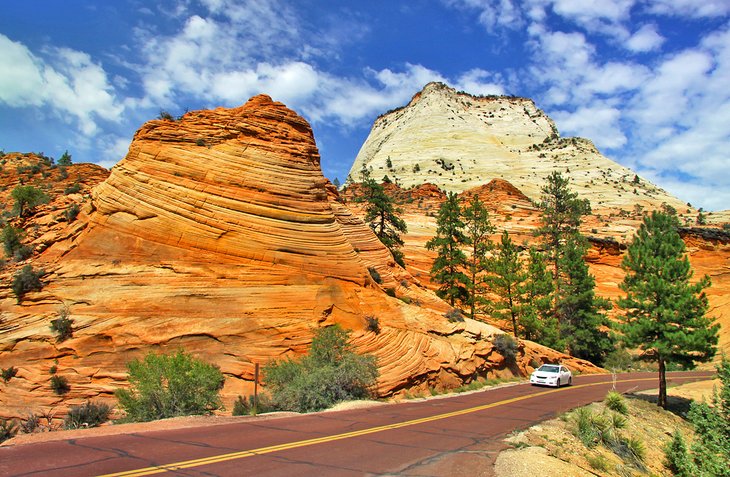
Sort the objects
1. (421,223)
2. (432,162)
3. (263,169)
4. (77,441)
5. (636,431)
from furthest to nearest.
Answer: (432,162) < (421,223) < (263,169) < (636,431) < (77,441)

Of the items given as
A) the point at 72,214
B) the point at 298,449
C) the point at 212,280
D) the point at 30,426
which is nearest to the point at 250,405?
the point at 30,426

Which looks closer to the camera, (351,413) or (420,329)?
(351,413)

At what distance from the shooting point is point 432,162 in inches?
4609

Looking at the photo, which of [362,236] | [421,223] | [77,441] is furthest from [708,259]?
[77,441]

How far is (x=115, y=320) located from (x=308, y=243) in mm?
8483

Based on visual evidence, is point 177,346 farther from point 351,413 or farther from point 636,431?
point 636,431

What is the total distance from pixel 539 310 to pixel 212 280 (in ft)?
89.2

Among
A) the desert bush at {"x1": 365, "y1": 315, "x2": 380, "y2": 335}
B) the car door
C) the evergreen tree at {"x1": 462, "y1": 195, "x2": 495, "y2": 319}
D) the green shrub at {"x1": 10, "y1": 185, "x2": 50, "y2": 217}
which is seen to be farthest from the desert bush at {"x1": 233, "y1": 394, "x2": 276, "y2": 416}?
the evergreen tree at {"x1": 462, "y1": 195, "x2": 495, "y2": 319}

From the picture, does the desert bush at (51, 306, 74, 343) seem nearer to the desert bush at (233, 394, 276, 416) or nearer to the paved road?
the desert bush at (233, 394, 276, 416)

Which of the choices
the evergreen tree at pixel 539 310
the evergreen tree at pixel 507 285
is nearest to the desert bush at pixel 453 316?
the evergreen tree at pixel 539 310

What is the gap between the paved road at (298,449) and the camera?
6.88 meters

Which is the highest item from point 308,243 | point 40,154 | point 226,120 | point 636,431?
point 40,154

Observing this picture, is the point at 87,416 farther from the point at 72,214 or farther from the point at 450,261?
the point at 450,261

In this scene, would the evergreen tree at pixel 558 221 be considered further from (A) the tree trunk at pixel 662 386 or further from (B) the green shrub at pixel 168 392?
(B) the green shrub at pixel 168 392
